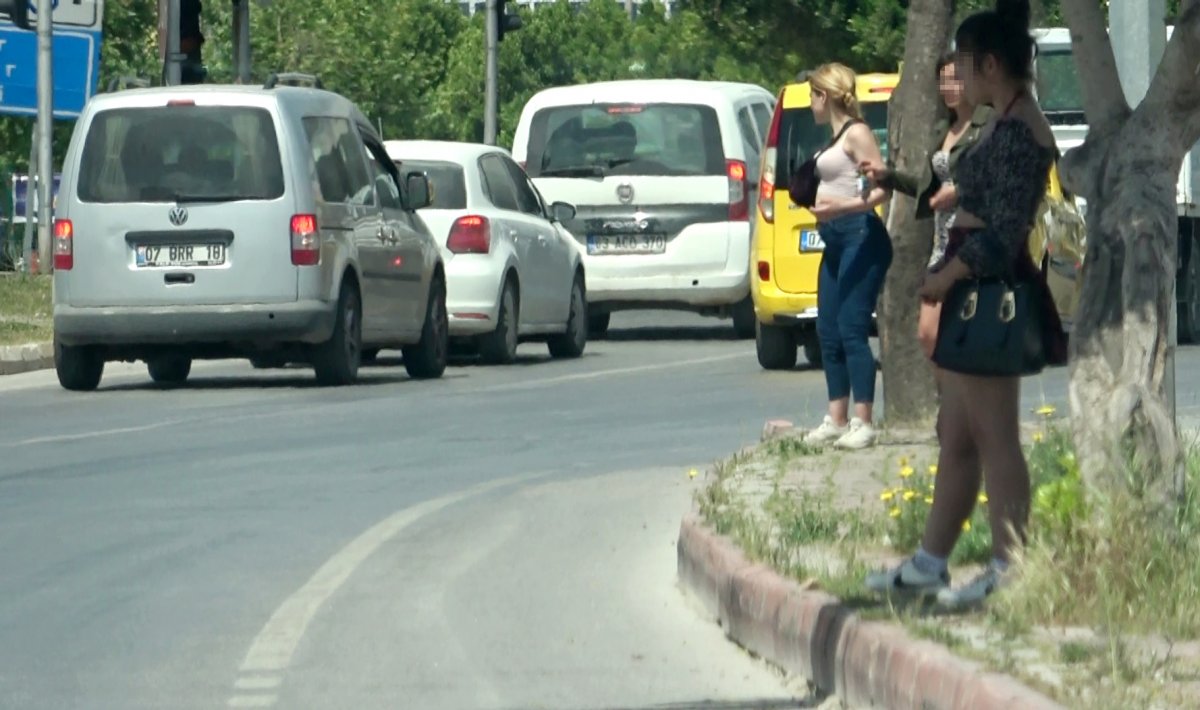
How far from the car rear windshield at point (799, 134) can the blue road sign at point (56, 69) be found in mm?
10403

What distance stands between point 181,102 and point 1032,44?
10323mm

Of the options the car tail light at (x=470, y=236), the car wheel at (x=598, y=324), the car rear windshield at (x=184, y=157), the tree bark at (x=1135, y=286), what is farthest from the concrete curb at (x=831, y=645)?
the car wheel at (x=598, y=324)

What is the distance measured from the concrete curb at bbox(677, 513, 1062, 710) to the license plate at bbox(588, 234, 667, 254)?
12942mm

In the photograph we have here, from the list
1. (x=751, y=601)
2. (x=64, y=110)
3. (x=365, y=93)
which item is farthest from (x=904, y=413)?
(x=365, y=93)

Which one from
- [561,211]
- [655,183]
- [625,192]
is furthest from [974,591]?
[625,192]

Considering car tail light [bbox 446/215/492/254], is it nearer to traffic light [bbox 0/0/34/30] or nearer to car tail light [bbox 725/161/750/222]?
car tail light [bbox 725/161/750/222]

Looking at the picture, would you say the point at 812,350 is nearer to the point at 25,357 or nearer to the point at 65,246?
the point at 65,246

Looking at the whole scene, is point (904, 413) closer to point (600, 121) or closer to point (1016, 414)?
point (1016, 414)

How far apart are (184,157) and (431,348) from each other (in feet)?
7.50

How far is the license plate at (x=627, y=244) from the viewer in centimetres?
2145

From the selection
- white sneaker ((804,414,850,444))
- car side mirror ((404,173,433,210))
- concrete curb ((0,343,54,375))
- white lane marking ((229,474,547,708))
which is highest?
car side mirror ((404,173,433,210))

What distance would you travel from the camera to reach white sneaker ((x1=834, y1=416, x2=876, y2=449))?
10.9 m

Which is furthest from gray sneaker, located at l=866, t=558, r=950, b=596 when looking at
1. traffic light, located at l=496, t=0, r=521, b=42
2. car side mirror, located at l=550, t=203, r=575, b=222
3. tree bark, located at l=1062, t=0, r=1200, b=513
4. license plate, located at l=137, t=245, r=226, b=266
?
traffic light, located at l=496, t=0, r=521, b=42

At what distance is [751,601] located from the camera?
7.42 metres
